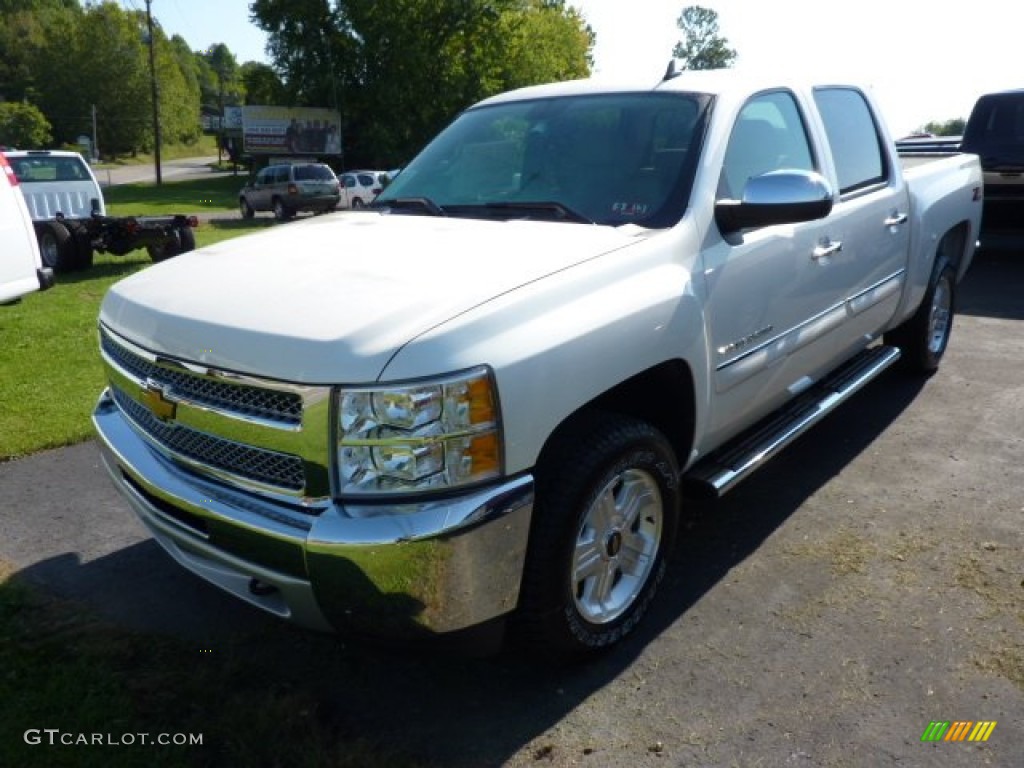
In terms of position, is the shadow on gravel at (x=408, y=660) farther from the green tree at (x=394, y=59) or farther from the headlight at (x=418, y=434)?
the green tree at (x=394, y=59)

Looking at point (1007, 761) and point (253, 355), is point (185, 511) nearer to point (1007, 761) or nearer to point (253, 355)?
point (253, 355)

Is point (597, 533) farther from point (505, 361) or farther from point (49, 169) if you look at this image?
point (49, 169)

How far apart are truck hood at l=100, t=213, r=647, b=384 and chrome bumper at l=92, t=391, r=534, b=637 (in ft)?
1.23

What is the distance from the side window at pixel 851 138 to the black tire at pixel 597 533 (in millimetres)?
2018

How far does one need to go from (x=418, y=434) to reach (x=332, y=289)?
0.60m

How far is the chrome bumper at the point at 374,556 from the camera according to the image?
7.26ft

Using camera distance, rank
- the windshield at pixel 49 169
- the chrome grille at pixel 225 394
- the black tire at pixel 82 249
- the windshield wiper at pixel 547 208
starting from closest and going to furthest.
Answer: the chrome grille at pixel 225 394 < the windshield wiper at pixel 547 208 < the black tire at pixel 82 249 < the windshield at pixel 49 169

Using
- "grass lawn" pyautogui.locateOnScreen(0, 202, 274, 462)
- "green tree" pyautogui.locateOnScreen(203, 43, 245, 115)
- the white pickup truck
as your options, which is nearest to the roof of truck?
the white pickup truck

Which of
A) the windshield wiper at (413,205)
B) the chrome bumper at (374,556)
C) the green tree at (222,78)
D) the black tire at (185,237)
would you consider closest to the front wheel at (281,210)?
the black tire at (185,237)

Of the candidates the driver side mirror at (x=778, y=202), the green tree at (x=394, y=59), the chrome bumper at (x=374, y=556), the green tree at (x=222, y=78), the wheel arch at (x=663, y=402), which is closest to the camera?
the chrome bumper at (x=374, y=556)

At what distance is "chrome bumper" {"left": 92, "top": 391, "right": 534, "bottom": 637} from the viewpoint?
2.21 m

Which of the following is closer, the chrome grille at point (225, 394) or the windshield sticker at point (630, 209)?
the chrome grille at point (225, 394)

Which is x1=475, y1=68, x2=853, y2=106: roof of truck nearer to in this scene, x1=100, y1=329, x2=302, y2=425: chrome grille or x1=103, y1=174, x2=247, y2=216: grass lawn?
x1=100, y1=329, x2=302, y2=425: chrome grille

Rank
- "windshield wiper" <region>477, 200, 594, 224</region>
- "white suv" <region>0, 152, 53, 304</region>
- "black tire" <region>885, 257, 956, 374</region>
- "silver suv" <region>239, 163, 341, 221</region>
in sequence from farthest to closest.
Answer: "silver suv" <region>239, 163, 341, 221</region>
"white suv" <region>0, 152, 53, 304</region>
"black tire" <region>885, 257, 956, 374</region>
"windshield wiper" <region>477, 200, 594, 224</region>
